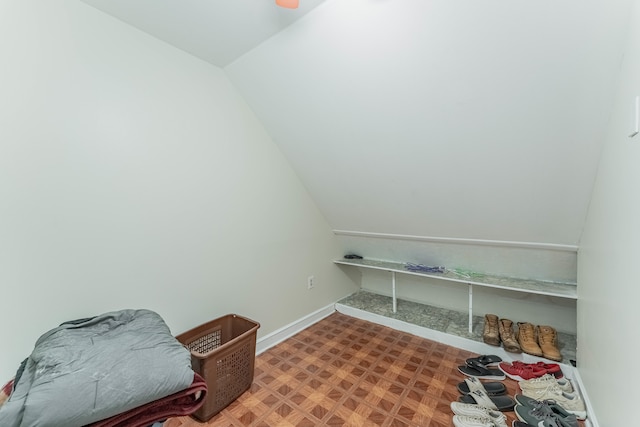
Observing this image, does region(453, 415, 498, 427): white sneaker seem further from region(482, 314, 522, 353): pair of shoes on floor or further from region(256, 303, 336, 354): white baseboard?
region(256, 303, 336, 354): white baseboard

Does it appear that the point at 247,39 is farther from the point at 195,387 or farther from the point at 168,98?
the point at 195,387

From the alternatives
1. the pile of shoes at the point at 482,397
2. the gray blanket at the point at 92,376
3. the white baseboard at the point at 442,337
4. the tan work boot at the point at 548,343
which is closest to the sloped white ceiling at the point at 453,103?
the tan work boot at the point at 548,343

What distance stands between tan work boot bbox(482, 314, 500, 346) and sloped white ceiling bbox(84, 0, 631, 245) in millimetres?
749

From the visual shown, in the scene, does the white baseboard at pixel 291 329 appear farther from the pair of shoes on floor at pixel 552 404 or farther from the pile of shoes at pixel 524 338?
the pair of shoes on floor at pixel 552 404

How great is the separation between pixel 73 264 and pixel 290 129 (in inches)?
61.5

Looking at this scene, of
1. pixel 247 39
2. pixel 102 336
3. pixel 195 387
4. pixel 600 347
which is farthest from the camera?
pixel 247 39

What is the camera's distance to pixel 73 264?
1.36 metres

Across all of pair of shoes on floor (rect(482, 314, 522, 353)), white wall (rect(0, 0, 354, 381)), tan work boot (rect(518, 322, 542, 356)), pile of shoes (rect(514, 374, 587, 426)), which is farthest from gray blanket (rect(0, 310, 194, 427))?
tan work boot (rect(518, 322, 542, 356))

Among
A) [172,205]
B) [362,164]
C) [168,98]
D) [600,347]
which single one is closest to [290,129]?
[362,164]

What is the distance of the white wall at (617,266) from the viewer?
0.95 meters

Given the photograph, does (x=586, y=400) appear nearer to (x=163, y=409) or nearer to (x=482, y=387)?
(x=482, y=387)

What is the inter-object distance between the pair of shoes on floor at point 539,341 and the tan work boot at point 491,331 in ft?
0.53

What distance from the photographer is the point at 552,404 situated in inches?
61.4

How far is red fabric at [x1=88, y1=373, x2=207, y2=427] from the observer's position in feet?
2.91
